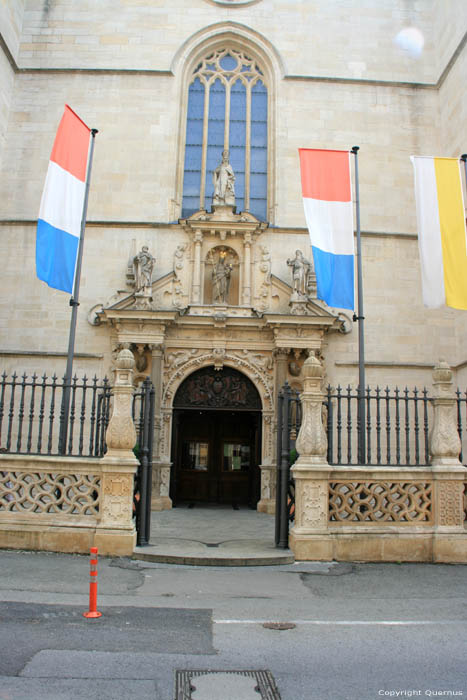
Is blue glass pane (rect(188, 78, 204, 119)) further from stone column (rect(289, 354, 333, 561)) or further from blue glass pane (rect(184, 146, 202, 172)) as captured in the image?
stone column (rect(289, 354, 333, 561))

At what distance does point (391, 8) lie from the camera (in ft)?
60.7

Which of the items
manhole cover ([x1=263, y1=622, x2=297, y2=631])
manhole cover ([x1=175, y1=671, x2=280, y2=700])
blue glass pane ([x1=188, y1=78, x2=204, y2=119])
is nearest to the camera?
manhole cover ([x1=175, y1=671, x2=280, y2=700])

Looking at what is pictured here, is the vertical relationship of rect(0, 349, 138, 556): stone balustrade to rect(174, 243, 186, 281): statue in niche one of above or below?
below

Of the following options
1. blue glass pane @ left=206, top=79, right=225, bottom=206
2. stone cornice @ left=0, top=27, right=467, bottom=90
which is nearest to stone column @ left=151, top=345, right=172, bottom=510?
blue glass pane @ left=206, top=79, right=225, bottom=206

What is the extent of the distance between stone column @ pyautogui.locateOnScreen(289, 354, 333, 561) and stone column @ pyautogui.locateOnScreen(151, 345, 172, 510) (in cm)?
671

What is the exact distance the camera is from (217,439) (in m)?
17.1

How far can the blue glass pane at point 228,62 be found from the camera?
1844 centimetres

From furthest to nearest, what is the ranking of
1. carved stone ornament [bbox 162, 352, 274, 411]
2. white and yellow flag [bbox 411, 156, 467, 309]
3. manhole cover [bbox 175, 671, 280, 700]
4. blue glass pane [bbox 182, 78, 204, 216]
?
blue glass pane [bbox 182, 78, 204, 216], carved stone ornament [bbox 162, 352, 274, 411], white and yellow flag [bbox 411, 156, 467, 309], manhole cover [bbox 175, 671, 280, 700]

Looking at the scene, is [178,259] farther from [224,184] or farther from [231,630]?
[231,630]

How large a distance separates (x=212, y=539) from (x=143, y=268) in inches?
312

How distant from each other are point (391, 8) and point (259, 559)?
57.9 ft

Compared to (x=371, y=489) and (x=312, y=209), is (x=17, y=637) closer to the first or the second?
(x=371, y=489)

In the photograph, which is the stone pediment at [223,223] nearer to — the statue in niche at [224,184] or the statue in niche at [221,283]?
the statue in niche at [224,184]

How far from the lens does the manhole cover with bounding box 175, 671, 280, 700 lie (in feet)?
11.8
